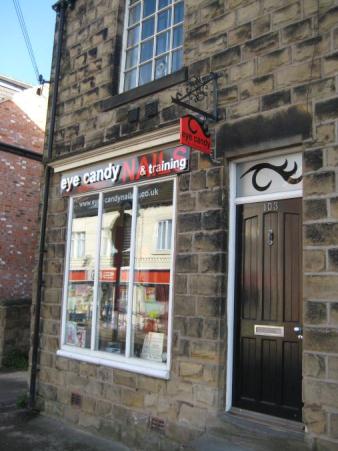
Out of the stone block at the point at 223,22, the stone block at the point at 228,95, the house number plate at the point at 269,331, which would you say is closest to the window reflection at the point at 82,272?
the stone block at the point at 228,95

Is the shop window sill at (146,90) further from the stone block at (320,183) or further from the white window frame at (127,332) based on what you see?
the stone block at (320,183)

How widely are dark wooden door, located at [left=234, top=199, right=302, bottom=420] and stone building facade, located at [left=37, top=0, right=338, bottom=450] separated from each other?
14 mm

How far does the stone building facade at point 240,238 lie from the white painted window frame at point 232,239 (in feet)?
0.04

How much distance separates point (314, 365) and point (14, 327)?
330 inches

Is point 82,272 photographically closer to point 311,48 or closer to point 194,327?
point 194,327

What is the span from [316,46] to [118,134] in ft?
10.3

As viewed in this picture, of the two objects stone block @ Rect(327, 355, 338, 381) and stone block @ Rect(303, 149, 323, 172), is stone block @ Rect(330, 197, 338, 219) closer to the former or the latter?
stone block @ Rect(303, 149, 323, 172)

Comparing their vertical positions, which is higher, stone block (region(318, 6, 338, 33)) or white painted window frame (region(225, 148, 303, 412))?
stone block (region(318, 6, 338, 33))

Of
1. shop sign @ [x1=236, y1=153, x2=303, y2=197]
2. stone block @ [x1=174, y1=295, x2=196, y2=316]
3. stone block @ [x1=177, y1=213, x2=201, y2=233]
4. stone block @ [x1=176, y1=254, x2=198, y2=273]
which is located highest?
shop sign @ [x1=236, y1=153, x2=303, y2=197]

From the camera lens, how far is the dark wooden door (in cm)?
497

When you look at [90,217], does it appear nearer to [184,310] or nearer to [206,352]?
[184,310]

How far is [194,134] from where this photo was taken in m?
5.52

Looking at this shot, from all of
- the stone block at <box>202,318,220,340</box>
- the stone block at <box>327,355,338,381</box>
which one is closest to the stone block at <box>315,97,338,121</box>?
the stone block at <box>327,355,338,381</box>

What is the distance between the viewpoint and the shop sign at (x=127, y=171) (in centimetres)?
615
